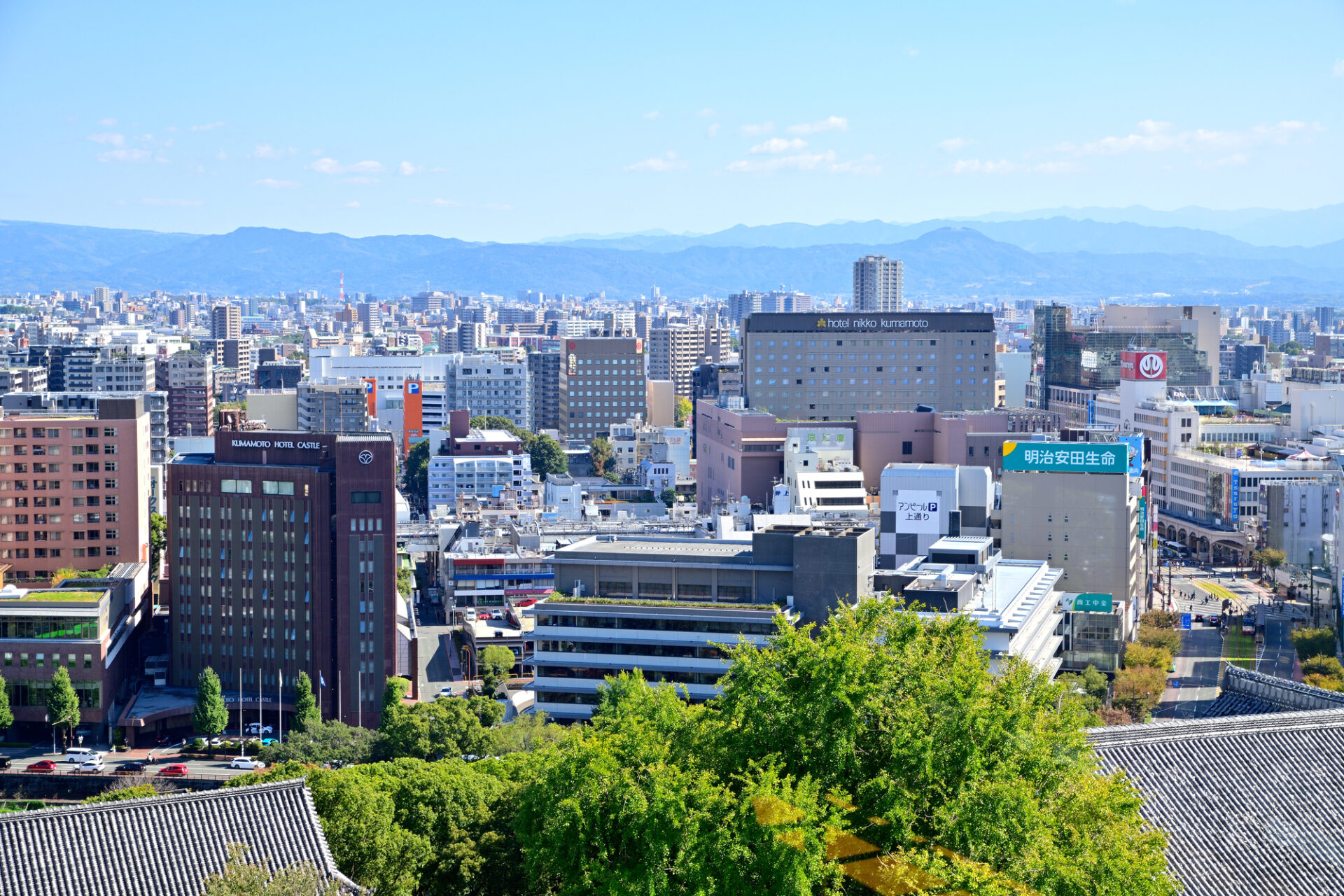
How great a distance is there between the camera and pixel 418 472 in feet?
175

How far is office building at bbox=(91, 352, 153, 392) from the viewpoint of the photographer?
57.3 meters

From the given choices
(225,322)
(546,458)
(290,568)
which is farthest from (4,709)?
(225,322)

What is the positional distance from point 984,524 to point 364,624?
12.4 meters

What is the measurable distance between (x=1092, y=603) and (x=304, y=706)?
14139mm

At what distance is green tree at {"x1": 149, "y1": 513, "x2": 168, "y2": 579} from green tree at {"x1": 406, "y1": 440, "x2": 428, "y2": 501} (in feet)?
48.0

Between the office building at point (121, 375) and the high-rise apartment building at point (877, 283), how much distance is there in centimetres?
6634

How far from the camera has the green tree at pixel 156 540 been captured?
113 ft

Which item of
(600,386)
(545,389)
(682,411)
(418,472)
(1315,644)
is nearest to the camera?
→ (1315,644)

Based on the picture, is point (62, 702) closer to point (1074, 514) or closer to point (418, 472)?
point (1074, 514)

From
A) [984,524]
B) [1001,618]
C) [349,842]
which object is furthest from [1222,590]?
[349,842]

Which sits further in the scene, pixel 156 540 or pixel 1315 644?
pixel 156 540

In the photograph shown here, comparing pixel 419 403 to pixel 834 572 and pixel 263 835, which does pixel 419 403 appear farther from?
pixel 263 835

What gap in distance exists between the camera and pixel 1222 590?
122 feet

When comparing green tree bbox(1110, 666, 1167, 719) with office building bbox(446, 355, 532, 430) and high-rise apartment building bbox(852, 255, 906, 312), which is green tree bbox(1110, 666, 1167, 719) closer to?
office building bbox(446, 355, 532, 430)
